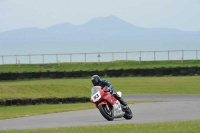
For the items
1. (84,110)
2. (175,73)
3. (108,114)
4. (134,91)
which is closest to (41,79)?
(175,73)

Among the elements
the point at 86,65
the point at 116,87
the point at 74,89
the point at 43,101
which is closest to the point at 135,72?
the point at 116,87

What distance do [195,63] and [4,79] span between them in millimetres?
18608

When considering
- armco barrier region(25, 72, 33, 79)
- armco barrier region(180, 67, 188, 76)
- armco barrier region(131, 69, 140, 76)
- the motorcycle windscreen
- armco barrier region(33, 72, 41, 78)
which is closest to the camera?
the motorcycle windscreen

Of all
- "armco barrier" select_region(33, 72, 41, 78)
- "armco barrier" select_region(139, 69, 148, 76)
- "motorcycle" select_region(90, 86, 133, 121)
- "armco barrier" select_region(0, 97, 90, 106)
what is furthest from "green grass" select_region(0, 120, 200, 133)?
"armco barrier" select_region(33, 72, 41, 78)

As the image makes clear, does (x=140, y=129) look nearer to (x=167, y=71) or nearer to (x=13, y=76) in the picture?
(x=167, y=71)

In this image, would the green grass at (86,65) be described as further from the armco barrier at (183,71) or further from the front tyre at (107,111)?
the front tyre at (107,111)

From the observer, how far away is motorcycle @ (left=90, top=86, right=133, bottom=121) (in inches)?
700

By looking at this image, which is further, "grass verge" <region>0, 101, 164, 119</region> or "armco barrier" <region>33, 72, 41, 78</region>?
"armco barrier" <region>33, 72, 41, 78</region>

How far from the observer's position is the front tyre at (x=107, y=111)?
18.1 metres

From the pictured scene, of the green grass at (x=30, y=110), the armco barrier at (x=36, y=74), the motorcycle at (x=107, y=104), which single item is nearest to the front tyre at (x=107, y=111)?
the motorcycle at (x=107, y=104)

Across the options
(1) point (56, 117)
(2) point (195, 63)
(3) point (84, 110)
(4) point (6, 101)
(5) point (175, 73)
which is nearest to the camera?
(1) point (56, 117)

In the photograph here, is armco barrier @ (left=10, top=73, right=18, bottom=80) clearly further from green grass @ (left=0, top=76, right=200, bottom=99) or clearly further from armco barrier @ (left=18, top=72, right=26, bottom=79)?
green grass @ (left=0, top=76, right=200, bottom=99)

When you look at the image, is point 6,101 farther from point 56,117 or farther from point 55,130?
point 55,130

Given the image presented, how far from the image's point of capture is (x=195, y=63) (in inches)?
2295
